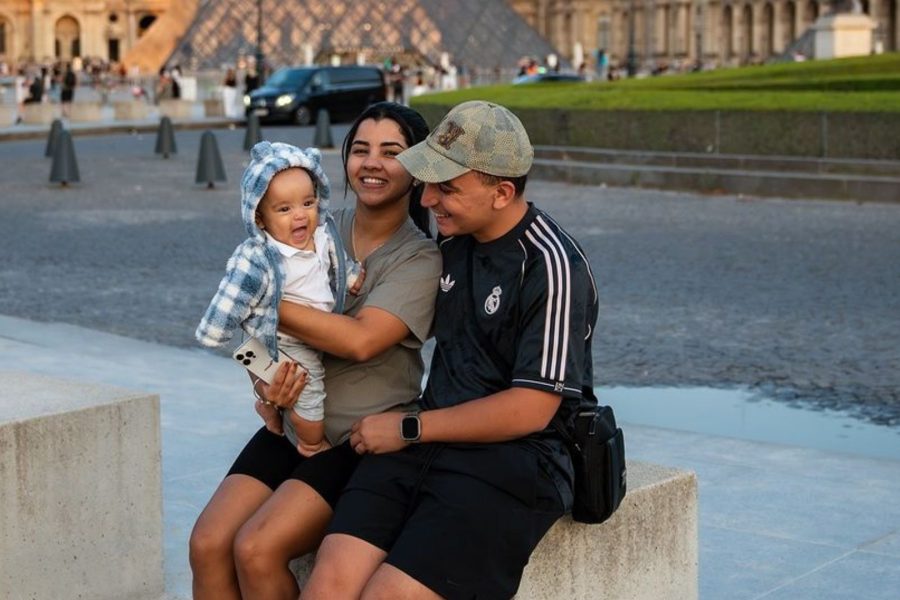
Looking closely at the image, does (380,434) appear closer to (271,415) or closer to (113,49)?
(271,415)

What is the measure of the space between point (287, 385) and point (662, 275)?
827 centimetres

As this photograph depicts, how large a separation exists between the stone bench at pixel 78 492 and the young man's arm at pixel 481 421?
1.04 m

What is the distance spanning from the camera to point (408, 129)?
4145 mm

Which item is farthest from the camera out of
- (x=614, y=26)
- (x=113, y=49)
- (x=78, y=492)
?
(x=113, y=49)

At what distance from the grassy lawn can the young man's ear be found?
47.2ft

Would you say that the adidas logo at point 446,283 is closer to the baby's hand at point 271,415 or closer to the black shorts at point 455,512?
the black shorts at point 455,512

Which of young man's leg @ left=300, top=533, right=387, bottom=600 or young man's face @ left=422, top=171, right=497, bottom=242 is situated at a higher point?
young man's face @ left=422, top=171, right=497, bottom=242

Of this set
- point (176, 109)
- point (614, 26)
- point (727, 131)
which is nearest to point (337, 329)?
point (727, 131)

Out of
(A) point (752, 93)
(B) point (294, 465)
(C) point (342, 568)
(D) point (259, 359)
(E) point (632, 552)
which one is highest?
(A) point (752, 93)

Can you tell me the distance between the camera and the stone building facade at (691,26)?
293 feet

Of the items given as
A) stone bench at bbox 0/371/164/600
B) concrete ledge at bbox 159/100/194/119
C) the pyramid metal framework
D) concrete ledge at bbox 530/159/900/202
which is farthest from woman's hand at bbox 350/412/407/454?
the pyramid metal framework

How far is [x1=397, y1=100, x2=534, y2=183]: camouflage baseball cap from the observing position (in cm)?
375

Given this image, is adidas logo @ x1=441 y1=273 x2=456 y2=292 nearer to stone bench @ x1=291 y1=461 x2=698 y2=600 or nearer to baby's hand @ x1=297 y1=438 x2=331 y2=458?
baby's hand @ x1=297 y1=438 x2=331 y2=458

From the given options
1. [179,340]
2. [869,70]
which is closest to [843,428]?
[179,340]
